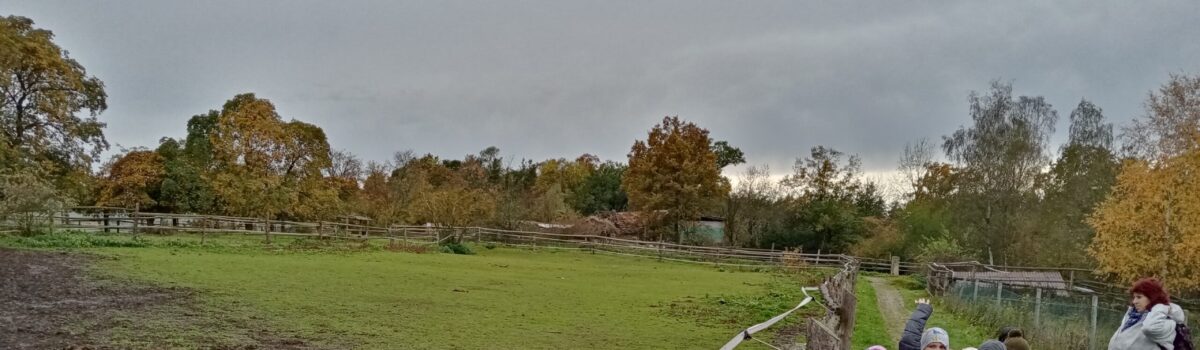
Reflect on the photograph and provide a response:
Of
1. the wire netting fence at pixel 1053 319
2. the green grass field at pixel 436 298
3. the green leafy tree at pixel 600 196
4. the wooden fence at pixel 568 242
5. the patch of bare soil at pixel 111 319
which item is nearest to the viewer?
the patch of bare soil at pixel 111 319

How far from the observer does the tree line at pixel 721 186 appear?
20.9 meters

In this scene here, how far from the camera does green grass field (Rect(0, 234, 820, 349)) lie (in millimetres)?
9391

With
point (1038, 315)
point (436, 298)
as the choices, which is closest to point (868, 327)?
point (1038, 315)

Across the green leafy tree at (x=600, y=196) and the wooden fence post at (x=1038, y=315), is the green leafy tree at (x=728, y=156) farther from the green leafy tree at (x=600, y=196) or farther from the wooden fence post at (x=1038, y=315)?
the wooden fence post at (x=1038, y=315)

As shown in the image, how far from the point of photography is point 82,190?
2695 cm

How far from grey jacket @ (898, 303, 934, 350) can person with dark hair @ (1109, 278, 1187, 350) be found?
1.63 metres

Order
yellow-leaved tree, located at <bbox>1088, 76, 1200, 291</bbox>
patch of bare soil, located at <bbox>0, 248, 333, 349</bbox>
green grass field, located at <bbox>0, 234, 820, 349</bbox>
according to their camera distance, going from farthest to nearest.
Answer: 1. yellow-leaved tree, located at <bbox>1088, 76, 1200, 291</bbox>
2. green grass field, located at <bbox>0, 234, 820, 349</bbox>
3. patch of bare soil, located at <bbox>0, 248, 333, 349</bbox>

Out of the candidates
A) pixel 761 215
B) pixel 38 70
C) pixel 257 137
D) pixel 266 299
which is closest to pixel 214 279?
pixel 266 299

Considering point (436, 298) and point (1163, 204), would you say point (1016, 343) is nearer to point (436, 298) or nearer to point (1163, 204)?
point (436, 298)

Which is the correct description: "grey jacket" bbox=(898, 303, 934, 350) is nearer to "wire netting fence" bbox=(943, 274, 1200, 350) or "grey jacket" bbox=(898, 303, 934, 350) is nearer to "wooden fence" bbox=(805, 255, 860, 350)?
"wooden fence" bbox=(805, 255, 860, 350)

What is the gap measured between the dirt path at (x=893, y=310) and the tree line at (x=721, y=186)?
6577 mm

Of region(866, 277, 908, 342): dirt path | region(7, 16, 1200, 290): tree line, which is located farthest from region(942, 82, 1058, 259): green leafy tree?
region(866, 277, 908, 342): dirt path

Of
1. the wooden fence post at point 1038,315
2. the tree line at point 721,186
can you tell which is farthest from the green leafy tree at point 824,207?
the wooden fence post at point 1038,315

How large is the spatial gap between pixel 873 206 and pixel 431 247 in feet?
118
